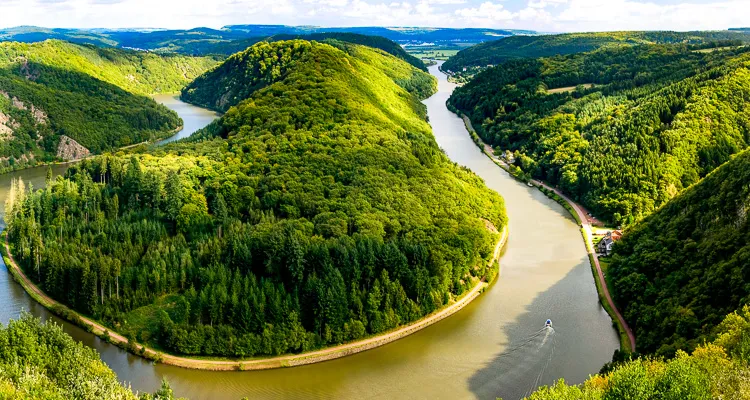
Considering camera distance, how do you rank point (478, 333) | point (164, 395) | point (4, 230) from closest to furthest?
point (164, 395) < point (478, 333) < point (4, 230)

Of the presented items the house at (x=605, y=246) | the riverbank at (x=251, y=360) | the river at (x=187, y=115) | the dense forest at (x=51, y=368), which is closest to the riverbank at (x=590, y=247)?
the house at (x=605, y=246)

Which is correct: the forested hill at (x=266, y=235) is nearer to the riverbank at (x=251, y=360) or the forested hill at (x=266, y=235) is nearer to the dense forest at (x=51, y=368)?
the riverbank at (x=251, y=360)

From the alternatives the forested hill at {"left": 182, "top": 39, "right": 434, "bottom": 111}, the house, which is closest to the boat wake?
the house

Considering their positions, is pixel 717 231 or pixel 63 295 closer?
pixel 717 231

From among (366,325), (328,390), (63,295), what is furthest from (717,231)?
(63,295)

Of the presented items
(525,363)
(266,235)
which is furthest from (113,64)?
(525,363)

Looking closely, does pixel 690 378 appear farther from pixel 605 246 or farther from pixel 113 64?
pixel 113 64

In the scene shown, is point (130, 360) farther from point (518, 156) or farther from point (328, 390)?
point (518, 156)
